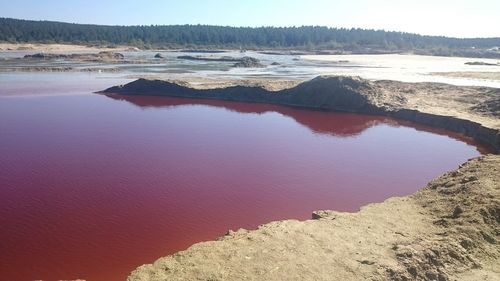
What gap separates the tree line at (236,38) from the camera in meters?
133

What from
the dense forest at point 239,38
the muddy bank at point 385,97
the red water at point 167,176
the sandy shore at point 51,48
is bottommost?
the red water at point 167,176

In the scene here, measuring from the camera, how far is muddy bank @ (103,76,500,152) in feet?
96.1

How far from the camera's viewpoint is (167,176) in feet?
60.0

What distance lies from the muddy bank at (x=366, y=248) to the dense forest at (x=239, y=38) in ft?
405

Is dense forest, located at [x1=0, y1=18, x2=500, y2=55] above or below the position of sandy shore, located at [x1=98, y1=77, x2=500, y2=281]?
above

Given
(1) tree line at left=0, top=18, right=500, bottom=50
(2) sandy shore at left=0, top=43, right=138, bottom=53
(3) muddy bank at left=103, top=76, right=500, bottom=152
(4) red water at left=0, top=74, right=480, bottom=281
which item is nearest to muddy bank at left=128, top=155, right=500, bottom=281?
(4) red water at left=0, top=74, right=480, bottom=281

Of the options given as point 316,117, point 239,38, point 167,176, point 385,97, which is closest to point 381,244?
point 167,176

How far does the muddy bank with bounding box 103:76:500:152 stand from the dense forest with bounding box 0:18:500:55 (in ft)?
315

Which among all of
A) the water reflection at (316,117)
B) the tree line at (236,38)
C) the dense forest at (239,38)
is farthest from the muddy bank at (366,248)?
the tree line at (236,38)

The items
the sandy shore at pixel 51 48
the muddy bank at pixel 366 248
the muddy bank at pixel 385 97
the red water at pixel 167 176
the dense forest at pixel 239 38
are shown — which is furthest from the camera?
the dense forest at pixel 239 38

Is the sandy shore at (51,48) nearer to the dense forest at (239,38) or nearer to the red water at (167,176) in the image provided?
the dense forest at (239,38)

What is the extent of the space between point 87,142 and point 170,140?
442 centimetres

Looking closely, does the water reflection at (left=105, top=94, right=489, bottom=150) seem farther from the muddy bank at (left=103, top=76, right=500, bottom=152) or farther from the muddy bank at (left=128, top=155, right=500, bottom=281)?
the muddy bank at (left=128, top=155, right=500, bottom=281)

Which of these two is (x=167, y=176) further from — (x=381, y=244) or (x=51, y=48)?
(x=51, y=48)
